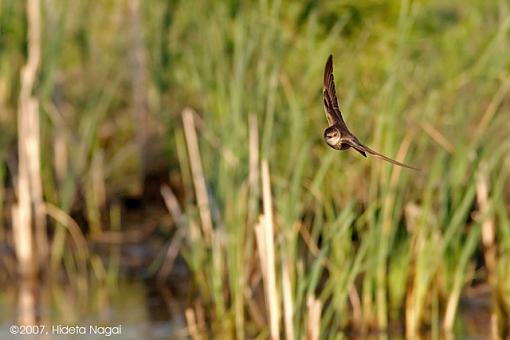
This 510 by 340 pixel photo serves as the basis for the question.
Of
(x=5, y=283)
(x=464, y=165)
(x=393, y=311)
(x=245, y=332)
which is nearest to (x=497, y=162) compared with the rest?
(x=464, y=165)

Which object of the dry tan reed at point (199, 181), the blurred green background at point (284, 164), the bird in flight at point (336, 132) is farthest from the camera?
the dry tan reed at point (199, 181)

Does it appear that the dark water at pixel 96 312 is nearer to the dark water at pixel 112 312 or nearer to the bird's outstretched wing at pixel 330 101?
the dark water at pixel 112 312

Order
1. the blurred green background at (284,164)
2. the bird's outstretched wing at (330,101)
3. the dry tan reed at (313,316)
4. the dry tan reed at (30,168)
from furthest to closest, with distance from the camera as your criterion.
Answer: the dry tan reed at (30,168)
the blurred green background at (284,164)
the dry tan reed at (313,316)
the bird's outstretched wing at (330,101)

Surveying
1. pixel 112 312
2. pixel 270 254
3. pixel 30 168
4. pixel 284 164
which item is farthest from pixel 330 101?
pixel 30 168

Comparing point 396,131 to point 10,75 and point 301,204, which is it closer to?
point 301,204

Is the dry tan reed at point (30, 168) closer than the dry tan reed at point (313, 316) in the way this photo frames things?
No

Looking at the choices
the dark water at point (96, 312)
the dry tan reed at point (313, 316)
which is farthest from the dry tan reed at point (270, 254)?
the dark water at point (96, 312)

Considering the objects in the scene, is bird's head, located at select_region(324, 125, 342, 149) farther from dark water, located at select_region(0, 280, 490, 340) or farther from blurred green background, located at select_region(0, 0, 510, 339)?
dark water, located at select_region(0, 280, 490, 340)
